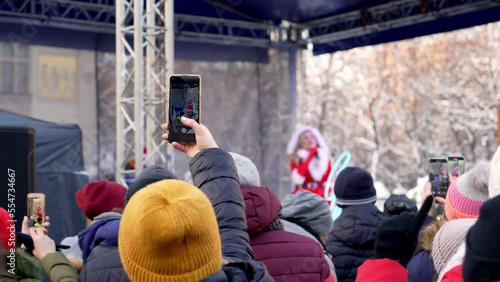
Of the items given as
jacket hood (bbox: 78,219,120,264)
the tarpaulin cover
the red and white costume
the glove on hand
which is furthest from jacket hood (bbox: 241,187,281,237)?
the red and white costume

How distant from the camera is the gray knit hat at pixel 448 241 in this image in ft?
6.30

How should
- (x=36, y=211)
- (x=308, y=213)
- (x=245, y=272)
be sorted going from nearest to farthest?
(x=245, y=272)
(x=36, y=211)
(x=308, y=213)

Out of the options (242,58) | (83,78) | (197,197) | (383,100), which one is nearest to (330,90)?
(383,100)

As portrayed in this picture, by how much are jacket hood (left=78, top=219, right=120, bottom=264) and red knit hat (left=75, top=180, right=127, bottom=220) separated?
23.1 inches

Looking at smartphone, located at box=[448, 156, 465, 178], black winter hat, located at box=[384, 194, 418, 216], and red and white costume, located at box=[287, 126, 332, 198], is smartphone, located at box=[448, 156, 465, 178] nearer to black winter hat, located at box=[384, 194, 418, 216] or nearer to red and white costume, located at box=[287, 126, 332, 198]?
black winter hat, located at box=[384, 194, 418, 216]

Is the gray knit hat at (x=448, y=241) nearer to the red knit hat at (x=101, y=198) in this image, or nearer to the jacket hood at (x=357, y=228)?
the jacket hood at (x=357, y=228)

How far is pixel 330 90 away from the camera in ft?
89.0

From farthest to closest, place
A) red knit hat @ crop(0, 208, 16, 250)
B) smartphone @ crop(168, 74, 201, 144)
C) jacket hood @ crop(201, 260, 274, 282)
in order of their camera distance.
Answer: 1. red knit hat @ crop(0, 208, 16, 250)
2. smartphone @ crop(168, 74, 201, 144)
3. jacket hood @ crop(201, 260, 274, 282)

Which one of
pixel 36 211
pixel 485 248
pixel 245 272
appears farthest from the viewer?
pixel 36 211

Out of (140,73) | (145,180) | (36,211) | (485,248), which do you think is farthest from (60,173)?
(485,248)

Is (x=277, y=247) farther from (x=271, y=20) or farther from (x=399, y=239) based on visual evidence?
(x=271, y=20)

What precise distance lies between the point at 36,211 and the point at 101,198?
0.90 m

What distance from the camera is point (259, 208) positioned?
2.34 m

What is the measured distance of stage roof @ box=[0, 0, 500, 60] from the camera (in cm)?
796
